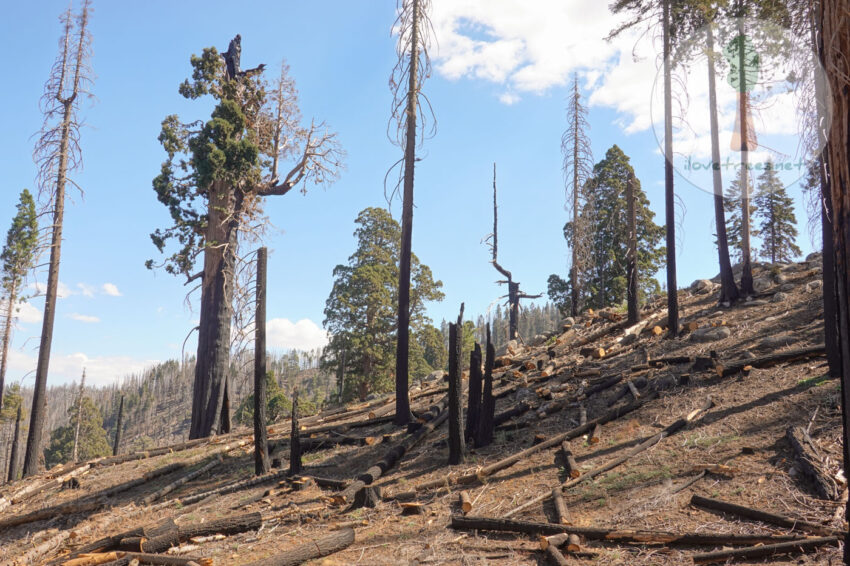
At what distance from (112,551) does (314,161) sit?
49.0 feet

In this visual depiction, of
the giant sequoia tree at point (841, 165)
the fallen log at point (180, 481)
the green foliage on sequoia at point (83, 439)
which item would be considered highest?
the giant sequoia tree at point (841, 165)

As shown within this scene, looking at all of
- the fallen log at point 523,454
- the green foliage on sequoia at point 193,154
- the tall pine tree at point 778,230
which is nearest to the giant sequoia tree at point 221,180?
the green foliage on sequoia at point 193,154

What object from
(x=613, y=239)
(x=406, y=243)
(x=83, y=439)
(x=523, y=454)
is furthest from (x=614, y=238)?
(x=83, y=439)

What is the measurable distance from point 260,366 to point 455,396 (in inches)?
166

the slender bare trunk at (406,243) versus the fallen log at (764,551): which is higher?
the slender bare trunk at (406,243)

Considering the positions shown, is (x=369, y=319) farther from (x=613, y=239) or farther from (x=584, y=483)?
(x=584, y=483)

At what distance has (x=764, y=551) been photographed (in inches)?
190

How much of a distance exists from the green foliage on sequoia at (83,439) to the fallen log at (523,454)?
1665 inches

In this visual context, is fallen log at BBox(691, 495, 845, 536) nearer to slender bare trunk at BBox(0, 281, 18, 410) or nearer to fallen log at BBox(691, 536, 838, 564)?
fallen log at BBox(691, 536, 838, 564)

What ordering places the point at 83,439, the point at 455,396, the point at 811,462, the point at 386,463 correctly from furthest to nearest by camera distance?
the point at 83,439 < the point at 386,463 < the point at 455,396 < the point at 811,462

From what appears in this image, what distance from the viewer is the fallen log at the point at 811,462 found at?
18.7 feet

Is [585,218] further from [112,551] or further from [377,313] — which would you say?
[112,551]

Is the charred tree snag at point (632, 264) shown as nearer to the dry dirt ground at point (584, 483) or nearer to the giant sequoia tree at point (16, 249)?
the dry dirt ground at point (584, 483)

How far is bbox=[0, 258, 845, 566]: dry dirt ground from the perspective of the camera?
5.80 metres
